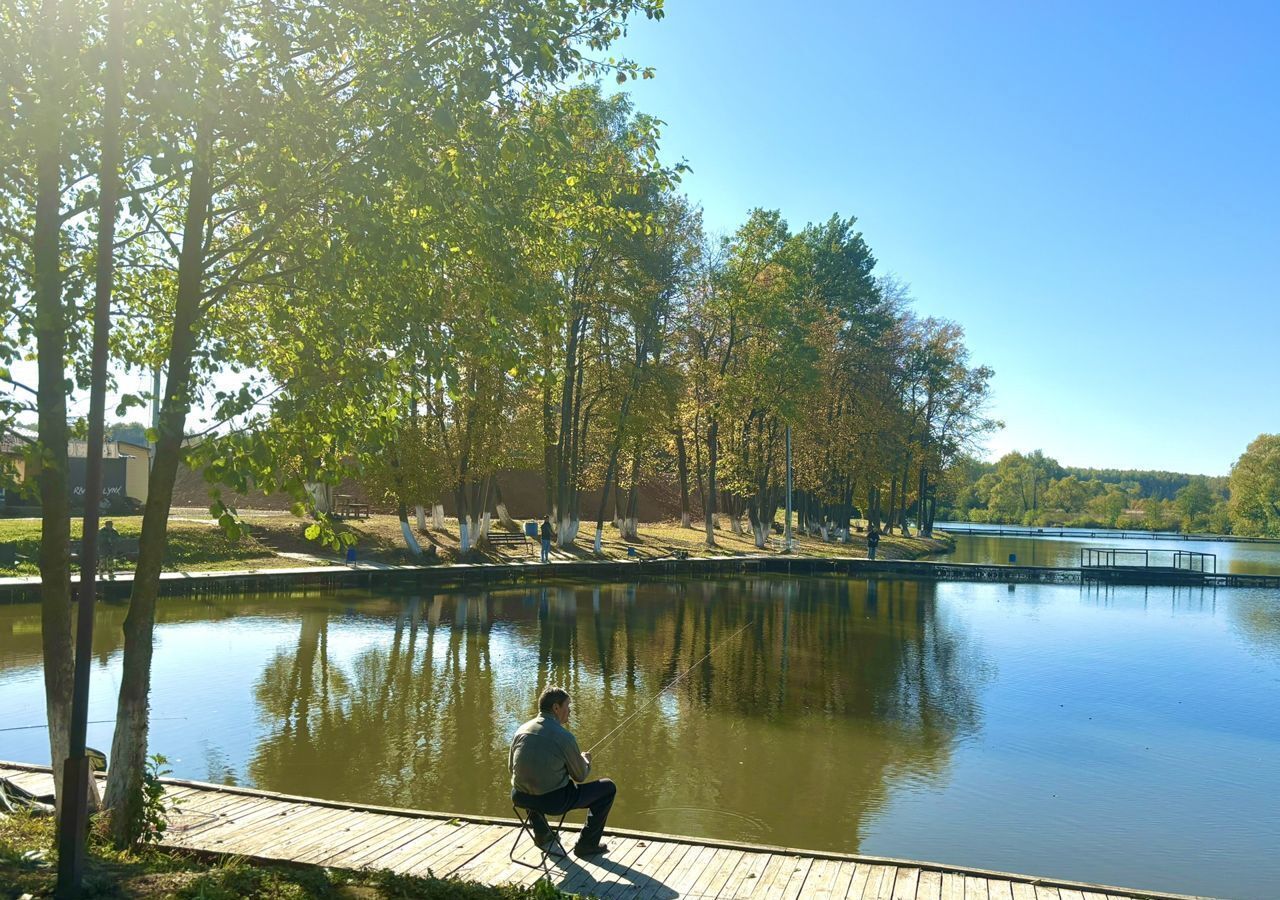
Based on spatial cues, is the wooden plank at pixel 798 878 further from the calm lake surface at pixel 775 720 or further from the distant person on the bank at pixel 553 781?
the calm lake surface at pixel 775 720

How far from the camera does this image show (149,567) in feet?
25.3

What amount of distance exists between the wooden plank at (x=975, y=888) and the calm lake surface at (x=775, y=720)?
2.40 m

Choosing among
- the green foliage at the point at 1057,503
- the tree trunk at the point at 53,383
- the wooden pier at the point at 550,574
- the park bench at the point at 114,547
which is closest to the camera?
the tree trunk at the point at 53,383

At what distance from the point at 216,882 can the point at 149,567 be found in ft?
8.85

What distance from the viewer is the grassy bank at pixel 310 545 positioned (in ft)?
93.8

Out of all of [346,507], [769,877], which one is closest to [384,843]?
[769,877]

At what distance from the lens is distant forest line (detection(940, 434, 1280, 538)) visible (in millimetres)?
97062

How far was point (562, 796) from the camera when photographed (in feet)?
24.2

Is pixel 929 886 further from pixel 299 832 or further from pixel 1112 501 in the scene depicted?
pixel 1112 501

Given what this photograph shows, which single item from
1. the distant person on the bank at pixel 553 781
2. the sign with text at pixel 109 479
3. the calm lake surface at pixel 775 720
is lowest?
the calm lake surface at pixel 775 720

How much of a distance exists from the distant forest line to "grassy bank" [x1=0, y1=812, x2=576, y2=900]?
7105 cm

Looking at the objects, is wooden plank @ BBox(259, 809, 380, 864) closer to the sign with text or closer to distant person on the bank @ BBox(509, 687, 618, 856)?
distant person on the bank @ BBox(509, 687, 618, 856)

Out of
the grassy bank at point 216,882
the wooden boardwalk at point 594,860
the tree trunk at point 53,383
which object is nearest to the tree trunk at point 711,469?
the wooden boardwalk at point 594,860

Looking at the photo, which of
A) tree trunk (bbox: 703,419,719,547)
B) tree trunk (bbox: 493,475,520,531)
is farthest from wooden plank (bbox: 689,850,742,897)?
tree trunk (bbox: 703,419,719,547)
